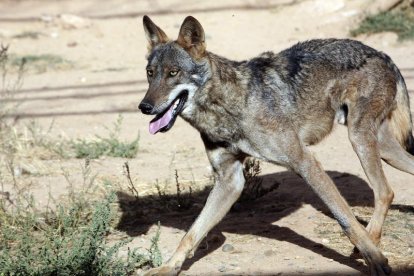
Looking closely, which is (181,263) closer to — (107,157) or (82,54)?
(107,157)

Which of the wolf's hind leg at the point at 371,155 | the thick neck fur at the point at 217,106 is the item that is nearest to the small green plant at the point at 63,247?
the thick neck fur at the point at 217,106

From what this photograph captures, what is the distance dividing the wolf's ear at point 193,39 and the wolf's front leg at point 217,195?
693 millimetres

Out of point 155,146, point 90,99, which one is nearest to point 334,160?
point 155,146

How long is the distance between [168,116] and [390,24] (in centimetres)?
832

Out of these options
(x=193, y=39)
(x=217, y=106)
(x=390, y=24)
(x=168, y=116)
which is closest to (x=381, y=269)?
(x=217, y=106)

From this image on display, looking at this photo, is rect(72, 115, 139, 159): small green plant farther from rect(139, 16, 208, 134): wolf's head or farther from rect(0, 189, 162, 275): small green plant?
rect(139, 16, 208, 134): wolf's head

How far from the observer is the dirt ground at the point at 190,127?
590 centimetres

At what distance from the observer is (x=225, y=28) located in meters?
15.0

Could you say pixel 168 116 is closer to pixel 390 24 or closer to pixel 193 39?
pixel 193 39

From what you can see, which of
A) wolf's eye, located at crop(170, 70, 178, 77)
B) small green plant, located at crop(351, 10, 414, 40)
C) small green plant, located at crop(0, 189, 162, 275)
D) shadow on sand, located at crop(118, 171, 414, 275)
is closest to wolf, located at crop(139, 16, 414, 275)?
wolf's eye, located at crop(170, 70, 178, 77)

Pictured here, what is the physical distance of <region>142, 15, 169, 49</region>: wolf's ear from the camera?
18.9 feet

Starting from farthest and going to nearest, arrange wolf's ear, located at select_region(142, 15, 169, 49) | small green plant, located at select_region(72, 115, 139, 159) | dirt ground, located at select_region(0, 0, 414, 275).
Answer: small green plant, located at select_region(72, 115, 139, 159) → dirt ground, located at select_region(0, 0, 414, 275) → wolf's ear, located at select_region(142, 15, 169, 49)

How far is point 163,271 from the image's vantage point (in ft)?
17.9

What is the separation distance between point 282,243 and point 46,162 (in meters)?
3.36
